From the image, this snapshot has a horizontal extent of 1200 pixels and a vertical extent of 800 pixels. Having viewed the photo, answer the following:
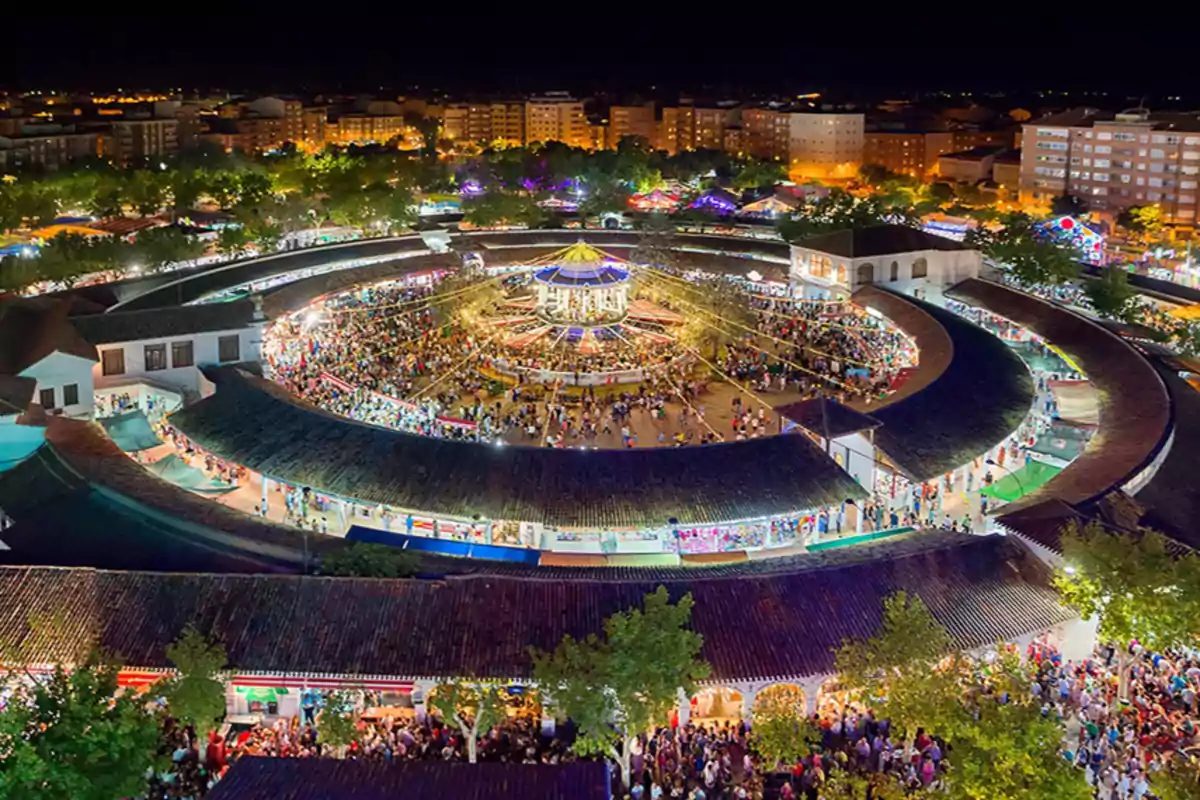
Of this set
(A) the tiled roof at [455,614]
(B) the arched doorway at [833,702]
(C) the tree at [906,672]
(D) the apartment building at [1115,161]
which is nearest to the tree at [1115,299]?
(A) the tiled roof at [455,614]

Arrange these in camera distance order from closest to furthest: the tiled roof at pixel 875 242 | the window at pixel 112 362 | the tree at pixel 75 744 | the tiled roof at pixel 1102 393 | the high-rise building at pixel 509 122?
the tree at pixel 75 744, the tiled roof at pixel 1102 393, the window at pixel 112 362, the tiled roof at pixel 875 242, the high-rise building at pixel 509 122

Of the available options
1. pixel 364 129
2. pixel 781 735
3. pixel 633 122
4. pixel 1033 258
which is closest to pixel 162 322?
pixel 781 735

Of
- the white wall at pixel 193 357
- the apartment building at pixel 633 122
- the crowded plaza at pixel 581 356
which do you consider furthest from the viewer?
the apartment building at pixel 633 122

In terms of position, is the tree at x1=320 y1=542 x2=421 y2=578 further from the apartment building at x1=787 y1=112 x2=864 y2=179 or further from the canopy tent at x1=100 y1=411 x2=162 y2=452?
the apartment building at x1=787 y1=112 x2=864 y2=179

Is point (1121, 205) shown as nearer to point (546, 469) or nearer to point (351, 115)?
point (546, 469)

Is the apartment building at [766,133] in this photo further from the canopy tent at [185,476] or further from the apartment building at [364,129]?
the canopy tent at [185,476]

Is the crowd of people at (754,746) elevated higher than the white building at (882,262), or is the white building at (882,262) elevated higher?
the white building at (882,262)

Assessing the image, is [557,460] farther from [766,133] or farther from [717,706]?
[766,133]
